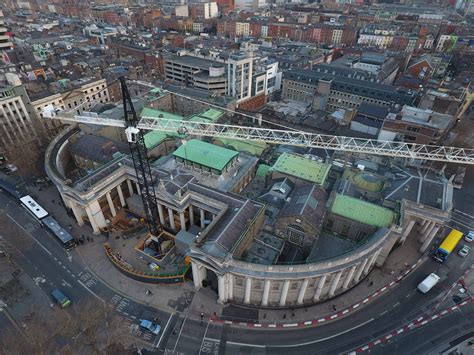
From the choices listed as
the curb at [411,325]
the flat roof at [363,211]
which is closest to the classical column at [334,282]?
the curb at [411,325]

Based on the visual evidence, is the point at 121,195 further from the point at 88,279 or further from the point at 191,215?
the point at 88,279

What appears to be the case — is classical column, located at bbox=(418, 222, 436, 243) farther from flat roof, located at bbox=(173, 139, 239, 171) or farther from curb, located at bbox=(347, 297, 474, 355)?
flat roof, located at bbox=(173, 139, 239, 171)

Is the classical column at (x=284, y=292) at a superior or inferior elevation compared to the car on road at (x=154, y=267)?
superior

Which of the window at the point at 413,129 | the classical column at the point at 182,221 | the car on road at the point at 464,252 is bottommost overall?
the car on road at the point at 464,252

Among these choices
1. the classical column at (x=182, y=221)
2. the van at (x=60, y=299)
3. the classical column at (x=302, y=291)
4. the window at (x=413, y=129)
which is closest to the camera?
the classical column at (x=302, y=291)

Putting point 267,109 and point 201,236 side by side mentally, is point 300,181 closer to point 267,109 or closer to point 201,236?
point 201,236

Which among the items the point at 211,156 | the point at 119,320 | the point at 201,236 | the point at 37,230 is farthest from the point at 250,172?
the point at 37,230

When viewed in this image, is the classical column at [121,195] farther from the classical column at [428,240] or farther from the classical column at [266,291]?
the classical column at [428,240]
